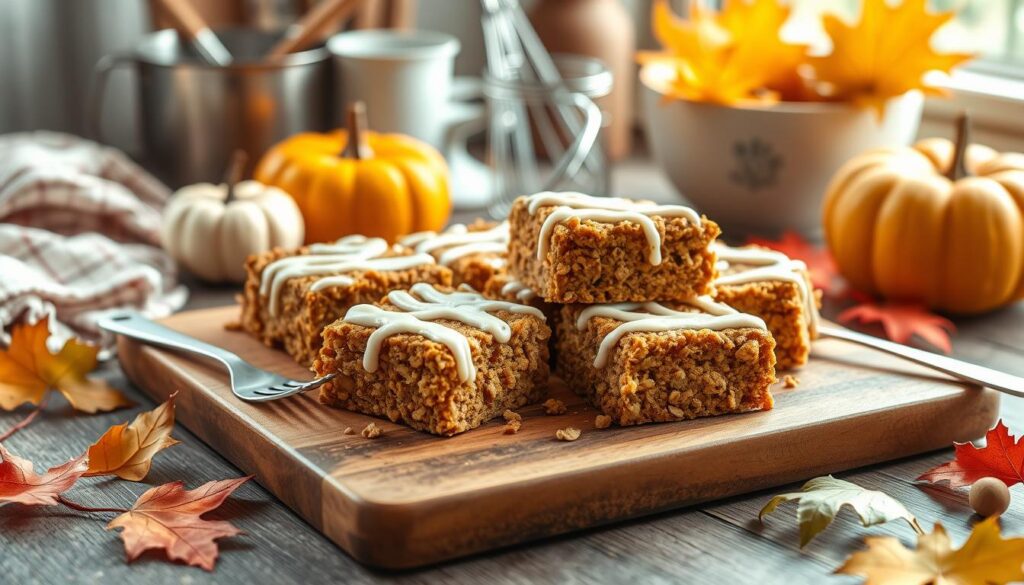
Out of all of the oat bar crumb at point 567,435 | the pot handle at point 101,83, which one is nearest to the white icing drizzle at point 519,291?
the oat bar crumb at point 567,435

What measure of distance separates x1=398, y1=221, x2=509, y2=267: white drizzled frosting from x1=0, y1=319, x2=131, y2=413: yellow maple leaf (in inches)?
16.7

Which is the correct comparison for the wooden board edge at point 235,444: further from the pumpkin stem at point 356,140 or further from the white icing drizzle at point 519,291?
the pumpkin stem at point 356,140

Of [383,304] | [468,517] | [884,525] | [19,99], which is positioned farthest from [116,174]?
[884,525]

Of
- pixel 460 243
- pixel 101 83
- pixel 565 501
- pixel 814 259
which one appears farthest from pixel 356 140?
pixel 565 501

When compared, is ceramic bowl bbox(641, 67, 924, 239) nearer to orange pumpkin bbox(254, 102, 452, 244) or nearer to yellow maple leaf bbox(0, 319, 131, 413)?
orange pumpkin bbox(254, 102, 452, 244)

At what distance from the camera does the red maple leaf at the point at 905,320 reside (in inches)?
65.4

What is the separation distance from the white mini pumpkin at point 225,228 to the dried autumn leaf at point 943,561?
43.5 inches

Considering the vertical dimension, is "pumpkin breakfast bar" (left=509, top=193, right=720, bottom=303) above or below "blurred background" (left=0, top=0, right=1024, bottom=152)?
below

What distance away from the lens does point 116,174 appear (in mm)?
2066

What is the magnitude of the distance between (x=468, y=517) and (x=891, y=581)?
14.6 inches

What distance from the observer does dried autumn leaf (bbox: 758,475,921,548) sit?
3.61 ft

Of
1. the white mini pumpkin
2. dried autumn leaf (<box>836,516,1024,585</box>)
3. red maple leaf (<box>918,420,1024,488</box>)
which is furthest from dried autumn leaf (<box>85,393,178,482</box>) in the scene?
red maple leaf (<box>918,420,1024,488</box>)

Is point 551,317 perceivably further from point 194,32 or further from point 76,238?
point 194,32

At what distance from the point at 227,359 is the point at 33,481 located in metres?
0.27
